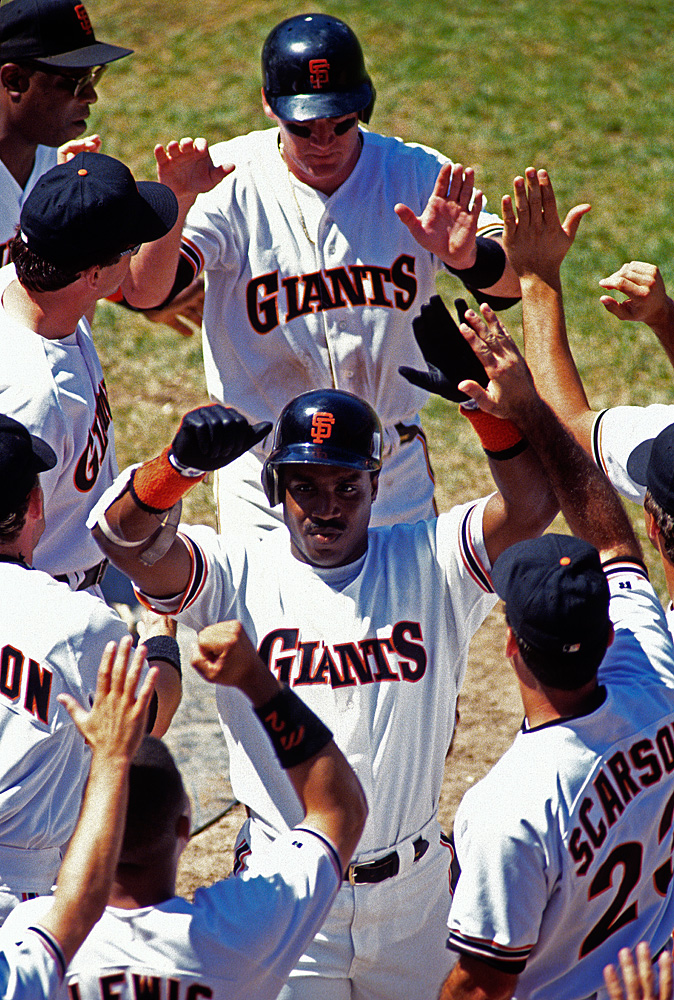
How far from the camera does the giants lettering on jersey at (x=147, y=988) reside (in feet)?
7.62

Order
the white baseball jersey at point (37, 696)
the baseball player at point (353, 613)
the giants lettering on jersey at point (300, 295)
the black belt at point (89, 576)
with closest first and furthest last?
the white baseball jersey at point (37, 696), the baseball player at point (353, 613), the black belt at point (89, 576), the giants lettering on jersey at point (300, 295)

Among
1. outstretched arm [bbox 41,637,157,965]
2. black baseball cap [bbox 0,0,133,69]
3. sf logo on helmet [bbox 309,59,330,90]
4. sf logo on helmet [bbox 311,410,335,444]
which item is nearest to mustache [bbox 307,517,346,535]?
sf logo on helmet [bbox 311,410,335,444]

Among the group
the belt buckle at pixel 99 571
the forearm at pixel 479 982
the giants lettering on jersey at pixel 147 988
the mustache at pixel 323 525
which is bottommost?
the belt buckle at pixel 99 571

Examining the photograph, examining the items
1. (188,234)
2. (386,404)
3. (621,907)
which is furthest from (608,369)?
(621,907)

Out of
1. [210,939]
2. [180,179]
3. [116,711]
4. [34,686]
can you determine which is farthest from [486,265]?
[210,939]

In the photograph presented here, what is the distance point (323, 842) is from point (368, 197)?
2935 mm

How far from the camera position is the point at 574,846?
8.41 ft

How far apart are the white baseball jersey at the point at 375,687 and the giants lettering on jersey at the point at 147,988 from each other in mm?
969

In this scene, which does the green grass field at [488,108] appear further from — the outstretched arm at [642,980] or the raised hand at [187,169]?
the outstretched arm at [642,980]

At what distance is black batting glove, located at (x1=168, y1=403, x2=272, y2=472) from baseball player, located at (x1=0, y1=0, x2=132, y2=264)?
6.59ft

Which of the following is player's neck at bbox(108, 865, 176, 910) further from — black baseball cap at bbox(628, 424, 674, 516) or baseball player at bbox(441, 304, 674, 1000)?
black baseball cap at bbox(628, 424, 674, 516)

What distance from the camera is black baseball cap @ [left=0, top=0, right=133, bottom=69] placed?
496cm

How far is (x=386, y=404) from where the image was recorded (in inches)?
188

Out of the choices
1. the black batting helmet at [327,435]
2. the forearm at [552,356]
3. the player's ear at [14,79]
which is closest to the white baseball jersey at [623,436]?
the forearm at [552,356]
